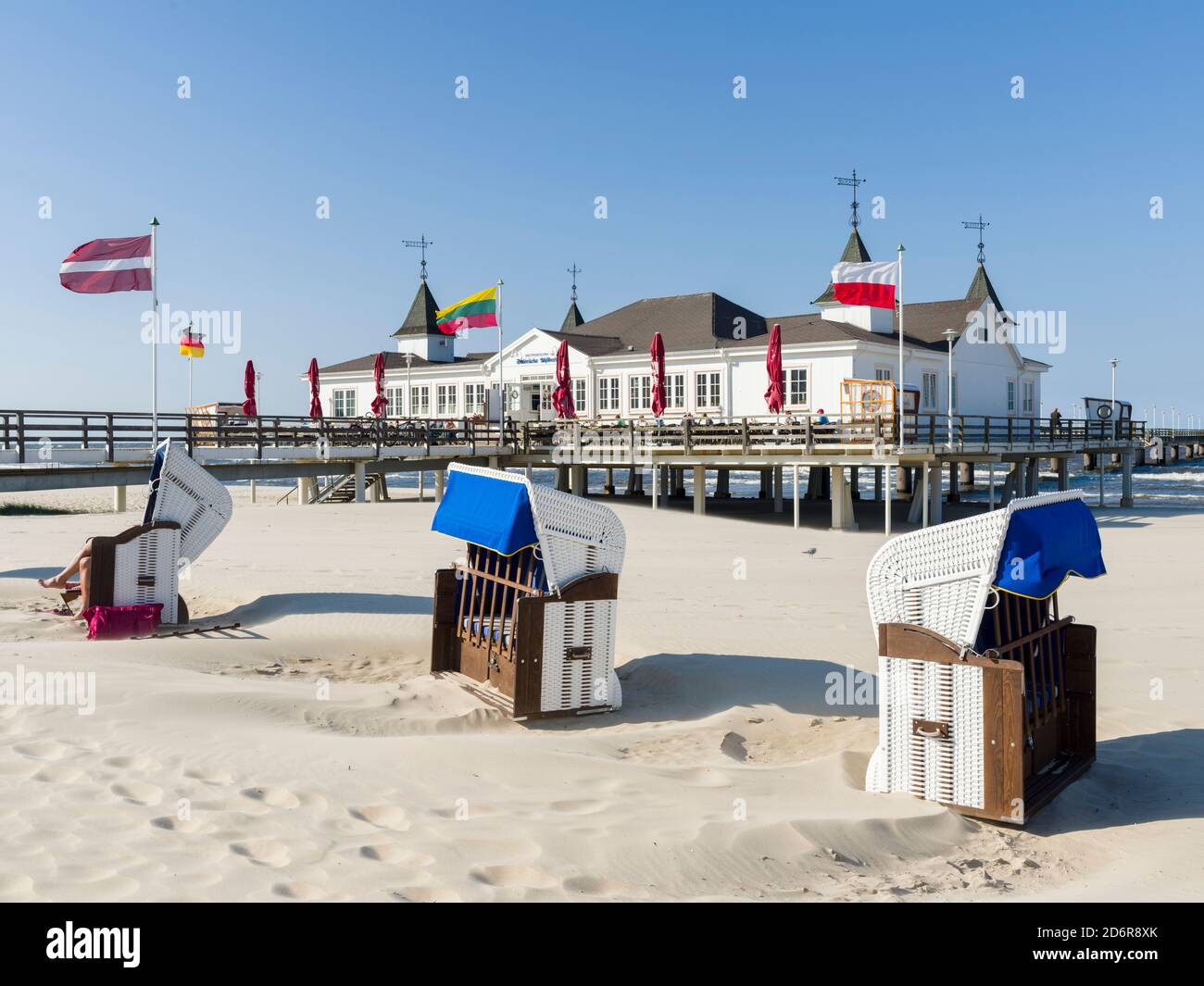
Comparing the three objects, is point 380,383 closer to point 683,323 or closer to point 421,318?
point 421,318

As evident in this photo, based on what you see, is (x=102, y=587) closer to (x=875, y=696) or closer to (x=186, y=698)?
(x=186, y=698)

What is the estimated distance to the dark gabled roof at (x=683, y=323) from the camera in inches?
1422

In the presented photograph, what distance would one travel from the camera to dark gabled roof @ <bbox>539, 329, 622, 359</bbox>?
124 feet

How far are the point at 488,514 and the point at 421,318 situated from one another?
124ft

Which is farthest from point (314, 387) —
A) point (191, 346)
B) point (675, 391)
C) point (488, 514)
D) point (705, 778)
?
point (705, 778)

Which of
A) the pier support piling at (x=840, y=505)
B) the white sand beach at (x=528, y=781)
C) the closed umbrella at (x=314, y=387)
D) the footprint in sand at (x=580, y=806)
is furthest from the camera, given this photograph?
the closed umbrella at (x=314, y=387)

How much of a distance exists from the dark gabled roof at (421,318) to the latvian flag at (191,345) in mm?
10178

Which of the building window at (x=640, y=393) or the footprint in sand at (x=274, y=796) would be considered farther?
the building window at (x=640, y=393)

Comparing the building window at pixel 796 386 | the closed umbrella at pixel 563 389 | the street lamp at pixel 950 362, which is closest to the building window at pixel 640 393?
the closed umbrella at pixel 563 389

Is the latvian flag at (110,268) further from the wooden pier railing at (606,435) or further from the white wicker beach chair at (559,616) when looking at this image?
the white wicker beach chair at (559,616)

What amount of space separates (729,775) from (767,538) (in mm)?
16794

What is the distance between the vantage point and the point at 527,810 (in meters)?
5.67

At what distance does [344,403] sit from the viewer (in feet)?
149
